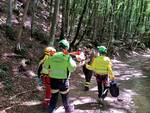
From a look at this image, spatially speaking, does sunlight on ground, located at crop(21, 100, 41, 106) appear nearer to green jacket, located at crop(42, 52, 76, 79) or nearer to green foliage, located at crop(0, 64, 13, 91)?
green foliage, located at crop(0, 64, 13, 91)

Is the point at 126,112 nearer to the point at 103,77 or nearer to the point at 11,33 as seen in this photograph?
the point at 103,77

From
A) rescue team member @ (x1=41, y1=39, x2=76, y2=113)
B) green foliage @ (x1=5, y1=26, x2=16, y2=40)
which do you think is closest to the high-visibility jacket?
rescue team member @ (x1=41, y1=39, x2=76, y2=113)

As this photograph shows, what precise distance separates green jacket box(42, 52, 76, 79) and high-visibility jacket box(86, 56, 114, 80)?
2815 mm

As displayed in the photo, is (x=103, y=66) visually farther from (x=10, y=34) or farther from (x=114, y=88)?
(x=10, y=34)

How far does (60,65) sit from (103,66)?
3125 millimetres

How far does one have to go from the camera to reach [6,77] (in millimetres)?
13234

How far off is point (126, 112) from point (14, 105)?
388 cm

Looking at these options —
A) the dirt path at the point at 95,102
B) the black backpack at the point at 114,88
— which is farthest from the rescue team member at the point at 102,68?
the dirt path at the point at 95,102

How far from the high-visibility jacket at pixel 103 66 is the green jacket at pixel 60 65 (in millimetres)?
2815

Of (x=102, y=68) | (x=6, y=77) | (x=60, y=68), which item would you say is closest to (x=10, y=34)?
(x=6, y=77)

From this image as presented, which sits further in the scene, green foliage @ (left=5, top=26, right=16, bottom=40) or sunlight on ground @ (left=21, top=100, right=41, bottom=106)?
green foliage @ (left=5, top=26, right=16, bottom=40)

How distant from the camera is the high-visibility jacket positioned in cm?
1191

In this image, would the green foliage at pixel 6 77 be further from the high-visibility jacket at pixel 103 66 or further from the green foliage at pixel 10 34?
the green foliage at pixel 10 34

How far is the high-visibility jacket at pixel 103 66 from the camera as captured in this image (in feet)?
39.1
